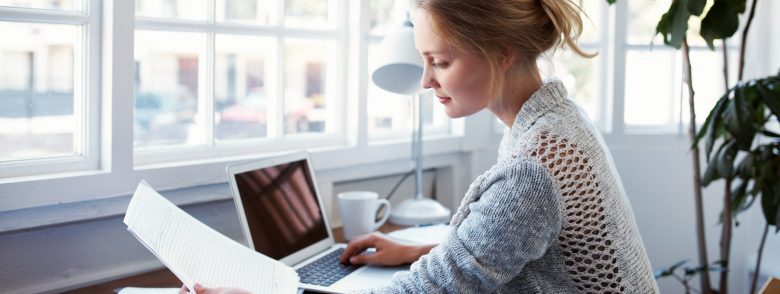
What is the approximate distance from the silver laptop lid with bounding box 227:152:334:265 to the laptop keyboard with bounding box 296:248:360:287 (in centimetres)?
4

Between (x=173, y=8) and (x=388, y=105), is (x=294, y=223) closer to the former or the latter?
(x=173, y=8)

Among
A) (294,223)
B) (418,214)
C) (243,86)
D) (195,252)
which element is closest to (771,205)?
(418,214)

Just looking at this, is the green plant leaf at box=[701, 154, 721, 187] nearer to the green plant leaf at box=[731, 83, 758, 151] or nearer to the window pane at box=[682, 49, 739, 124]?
the green plant leaf at box=[731, 83, 758, 151]

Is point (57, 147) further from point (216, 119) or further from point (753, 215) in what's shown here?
point (753, 215)

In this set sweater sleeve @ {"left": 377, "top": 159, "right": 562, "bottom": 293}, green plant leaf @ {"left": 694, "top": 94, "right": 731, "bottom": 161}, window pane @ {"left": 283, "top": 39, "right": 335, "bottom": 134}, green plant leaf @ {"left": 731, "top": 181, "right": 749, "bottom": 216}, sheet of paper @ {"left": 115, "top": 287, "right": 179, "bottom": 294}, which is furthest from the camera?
green plant leaf @ {"left": 731, "top": 181, "right": 749, "bottom": 216}

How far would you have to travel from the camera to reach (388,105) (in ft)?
8.96

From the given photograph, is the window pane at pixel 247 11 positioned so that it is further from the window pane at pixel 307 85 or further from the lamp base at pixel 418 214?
the lamp base at pixel 418 214

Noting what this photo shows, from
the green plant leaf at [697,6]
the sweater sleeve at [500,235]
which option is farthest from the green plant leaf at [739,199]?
the sweater sleeve at [500,235]

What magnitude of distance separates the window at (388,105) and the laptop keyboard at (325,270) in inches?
27.4

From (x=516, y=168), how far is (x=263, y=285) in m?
0.54

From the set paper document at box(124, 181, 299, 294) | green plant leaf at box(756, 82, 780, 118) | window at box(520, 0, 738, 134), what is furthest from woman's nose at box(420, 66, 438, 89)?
window at box(520, 0, 738, 134)

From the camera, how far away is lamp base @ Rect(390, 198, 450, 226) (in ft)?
7.74

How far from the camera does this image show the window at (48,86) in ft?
5.71

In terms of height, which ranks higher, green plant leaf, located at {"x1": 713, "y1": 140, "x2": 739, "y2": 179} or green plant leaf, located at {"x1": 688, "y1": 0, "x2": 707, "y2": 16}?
green plant leaf, located at {"x1": 688, "y1": 0, "x2": 707, "y2": 16}
